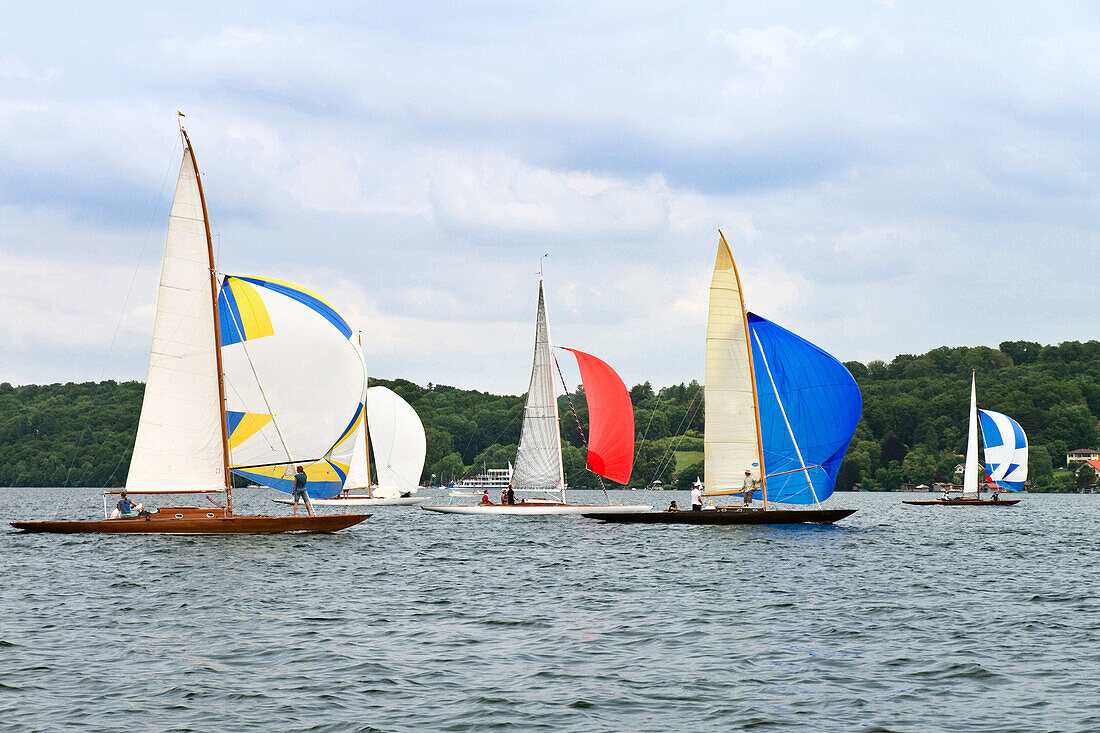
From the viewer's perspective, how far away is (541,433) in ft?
182

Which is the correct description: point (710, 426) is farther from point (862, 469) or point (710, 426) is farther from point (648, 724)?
point (862, 469)

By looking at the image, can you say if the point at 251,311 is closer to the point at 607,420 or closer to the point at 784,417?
the point at 784,417

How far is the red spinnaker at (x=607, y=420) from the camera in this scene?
53.0 m

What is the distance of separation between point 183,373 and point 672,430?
153093mm

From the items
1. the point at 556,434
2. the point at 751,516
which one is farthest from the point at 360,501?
the point at 751,516

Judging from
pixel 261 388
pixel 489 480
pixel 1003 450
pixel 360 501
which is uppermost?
pixel 261 388

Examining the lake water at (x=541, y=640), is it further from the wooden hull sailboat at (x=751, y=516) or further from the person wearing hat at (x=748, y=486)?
the person wearing hat at (x=748, y=486)

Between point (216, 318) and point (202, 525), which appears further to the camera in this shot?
point (216, 318)

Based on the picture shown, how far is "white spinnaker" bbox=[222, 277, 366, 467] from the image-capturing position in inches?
1395

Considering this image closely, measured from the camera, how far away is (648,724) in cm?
1261

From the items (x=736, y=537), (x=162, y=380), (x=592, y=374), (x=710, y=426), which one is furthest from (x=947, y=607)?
(x=592, y=374)

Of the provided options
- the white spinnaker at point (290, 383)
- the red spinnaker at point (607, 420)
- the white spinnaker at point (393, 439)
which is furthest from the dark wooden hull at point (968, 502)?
the white spinnaker at point (290, 383)

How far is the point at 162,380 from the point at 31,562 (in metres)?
6.43

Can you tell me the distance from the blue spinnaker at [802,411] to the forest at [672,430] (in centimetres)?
10009
